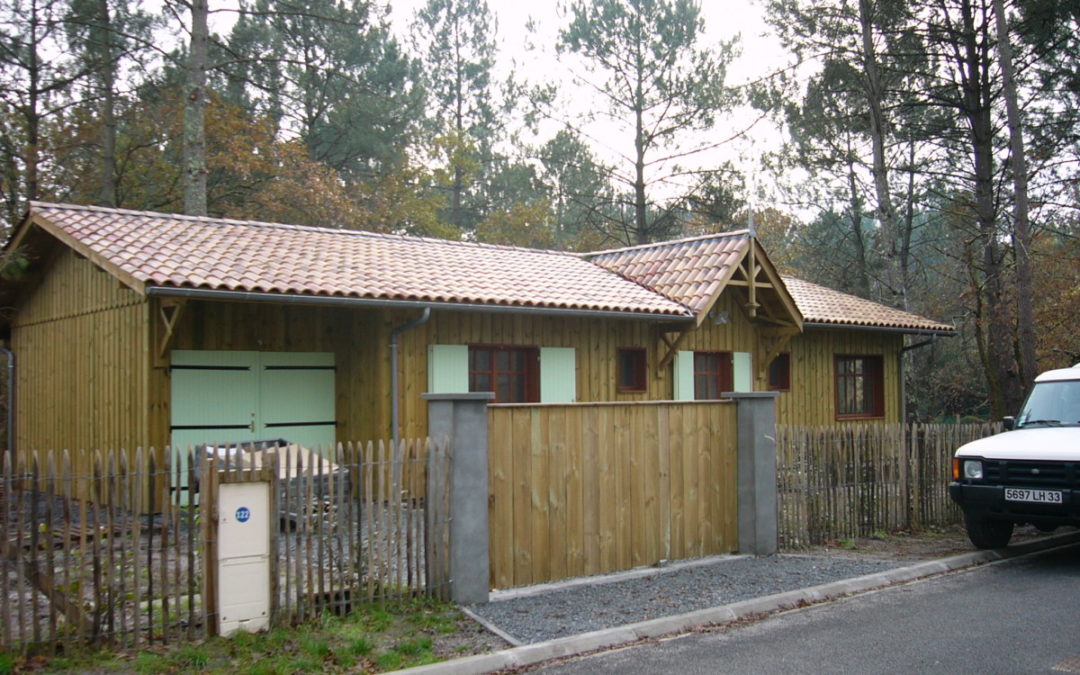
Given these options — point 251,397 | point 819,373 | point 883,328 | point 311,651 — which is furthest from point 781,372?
point 311,651

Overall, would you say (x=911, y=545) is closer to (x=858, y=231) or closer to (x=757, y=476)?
(x=757, y=476)

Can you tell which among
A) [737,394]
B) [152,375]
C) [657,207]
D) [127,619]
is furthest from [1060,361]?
[127,619]

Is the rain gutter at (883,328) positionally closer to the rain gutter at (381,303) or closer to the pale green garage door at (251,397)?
the rain gutter at (381,303)

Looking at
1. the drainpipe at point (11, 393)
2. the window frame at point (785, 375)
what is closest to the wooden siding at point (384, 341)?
the window frame at point (785, 375)

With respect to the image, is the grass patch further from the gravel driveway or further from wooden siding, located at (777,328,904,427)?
wooden siding, located at (777,328,904,427)

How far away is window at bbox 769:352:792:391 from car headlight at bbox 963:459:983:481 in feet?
29.4

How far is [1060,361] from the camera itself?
2300cm

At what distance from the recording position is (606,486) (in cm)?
931

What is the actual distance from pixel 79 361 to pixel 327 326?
3.64 m

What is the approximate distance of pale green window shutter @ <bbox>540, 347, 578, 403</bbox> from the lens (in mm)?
15289

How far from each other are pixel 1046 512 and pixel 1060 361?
Answer: 15.2 m

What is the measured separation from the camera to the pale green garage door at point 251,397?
12.8m

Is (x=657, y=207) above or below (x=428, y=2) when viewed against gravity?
below

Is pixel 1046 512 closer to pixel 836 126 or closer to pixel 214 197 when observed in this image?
pixel 836 126
